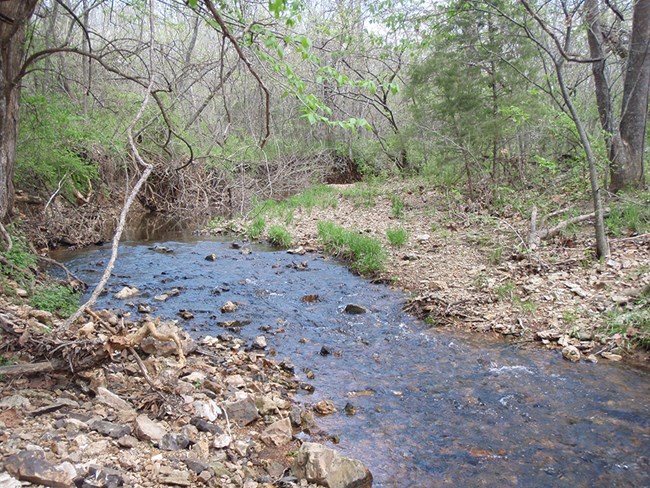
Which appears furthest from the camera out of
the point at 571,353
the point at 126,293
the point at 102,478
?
the point at 126,293

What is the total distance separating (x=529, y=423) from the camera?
3.83m

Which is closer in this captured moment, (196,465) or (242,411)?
(196,465)

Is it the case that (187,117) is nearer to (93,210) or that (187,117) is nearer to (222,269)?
(93,210)

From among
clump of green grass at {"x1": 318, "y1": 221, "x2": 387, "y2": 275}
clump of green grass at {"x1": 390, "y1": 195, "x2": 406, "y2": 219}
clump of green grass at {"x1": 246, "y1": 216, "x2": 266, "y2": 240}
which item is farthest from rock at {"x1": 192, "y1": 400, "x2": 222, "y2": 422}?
clump of green grass at {"x1": 390, "y1": 195, "x2": 406, "y2": 219}

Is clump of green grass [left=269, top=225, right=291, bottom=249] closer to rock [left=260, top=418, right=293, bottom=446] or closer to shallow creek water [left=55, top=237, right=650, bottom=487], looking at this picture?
shallow creek water [left=55, top=237, right=650, bottom=487]

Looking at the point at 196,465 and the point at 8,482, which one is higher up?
the point at 8,482

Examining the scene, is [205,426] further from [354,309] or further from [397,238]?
[397,238]

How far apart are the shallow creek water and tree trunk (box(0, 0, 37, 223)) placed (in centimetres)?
218

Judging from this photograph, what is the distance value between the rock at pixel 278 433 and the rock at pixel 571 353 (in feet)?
10.0

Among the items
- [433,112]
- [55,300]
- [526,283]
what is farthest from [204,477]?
[433,112]

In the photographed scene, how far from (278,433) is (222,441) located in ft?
1.53

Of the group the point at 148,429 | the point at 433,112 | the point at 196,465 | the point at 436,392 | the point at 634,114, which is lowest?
the point at 436,392

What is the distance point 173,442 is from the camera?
2.92 m

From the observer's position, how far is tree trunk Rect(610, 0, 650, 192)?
798 cm
